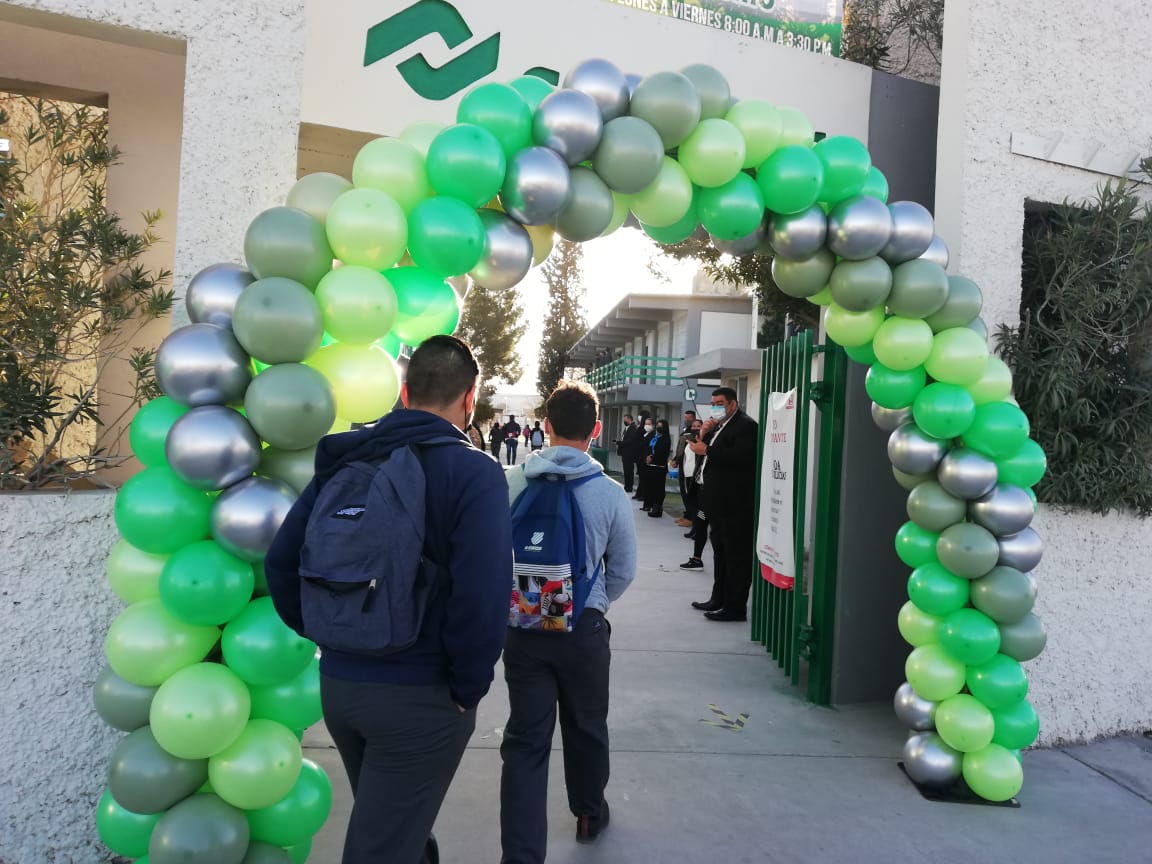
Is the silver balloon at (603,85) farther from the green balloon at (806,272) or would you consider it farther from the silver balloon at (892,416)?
the silver balloon at (892,416)

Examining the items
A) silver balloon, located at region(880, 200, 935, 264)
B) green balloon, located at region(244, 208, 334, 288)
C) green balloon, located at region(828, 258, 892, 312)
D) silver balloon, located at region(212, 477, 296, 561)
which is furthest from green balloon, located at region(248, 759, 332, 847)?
silver balloon, located at region(880, 200, 935, 264)

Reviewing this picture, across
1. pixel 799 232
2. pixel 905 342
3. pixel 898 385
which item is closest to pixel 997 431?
pixel 898 385

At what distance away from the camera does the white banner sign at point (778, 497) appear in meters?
5.51

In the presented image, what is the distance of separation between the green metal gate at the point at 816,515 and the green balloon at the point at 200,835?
146 inches

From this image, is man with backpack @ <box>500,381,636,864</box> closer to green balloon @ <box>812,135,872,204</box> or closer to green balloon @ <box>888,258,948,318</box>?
green balloon @ <box>812,135,872,204</box>

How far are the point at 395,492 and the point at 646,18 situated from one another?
156 inches

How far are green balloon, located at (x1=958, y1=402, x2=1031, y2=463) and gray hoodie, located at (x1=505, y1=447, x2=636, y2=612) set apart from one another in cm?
183

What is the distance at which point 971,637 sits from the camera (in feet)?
12.6

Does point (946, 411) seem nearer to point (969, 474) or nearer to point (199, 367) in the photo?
point (969, 474)

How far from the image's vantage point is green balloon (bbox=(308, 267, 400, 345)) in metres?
2.70

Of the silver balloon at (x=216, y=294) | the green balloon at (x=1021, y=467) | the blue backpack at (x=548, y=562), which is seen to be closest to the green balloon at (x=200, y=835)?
the blue backpack at (x=548, y=562)

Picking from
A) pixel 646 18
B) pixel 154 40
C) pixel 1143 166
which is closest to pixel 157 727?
pixel 154 40

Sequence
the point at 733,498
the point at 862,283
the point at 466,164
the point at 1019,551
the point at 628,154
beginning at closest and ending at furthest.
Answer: the point at 466,164, the point at 628,154, the point at 862,283, the point at 1019,551, the point at 733,498

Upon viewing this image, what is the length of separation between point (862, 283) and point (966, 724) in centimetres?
217
